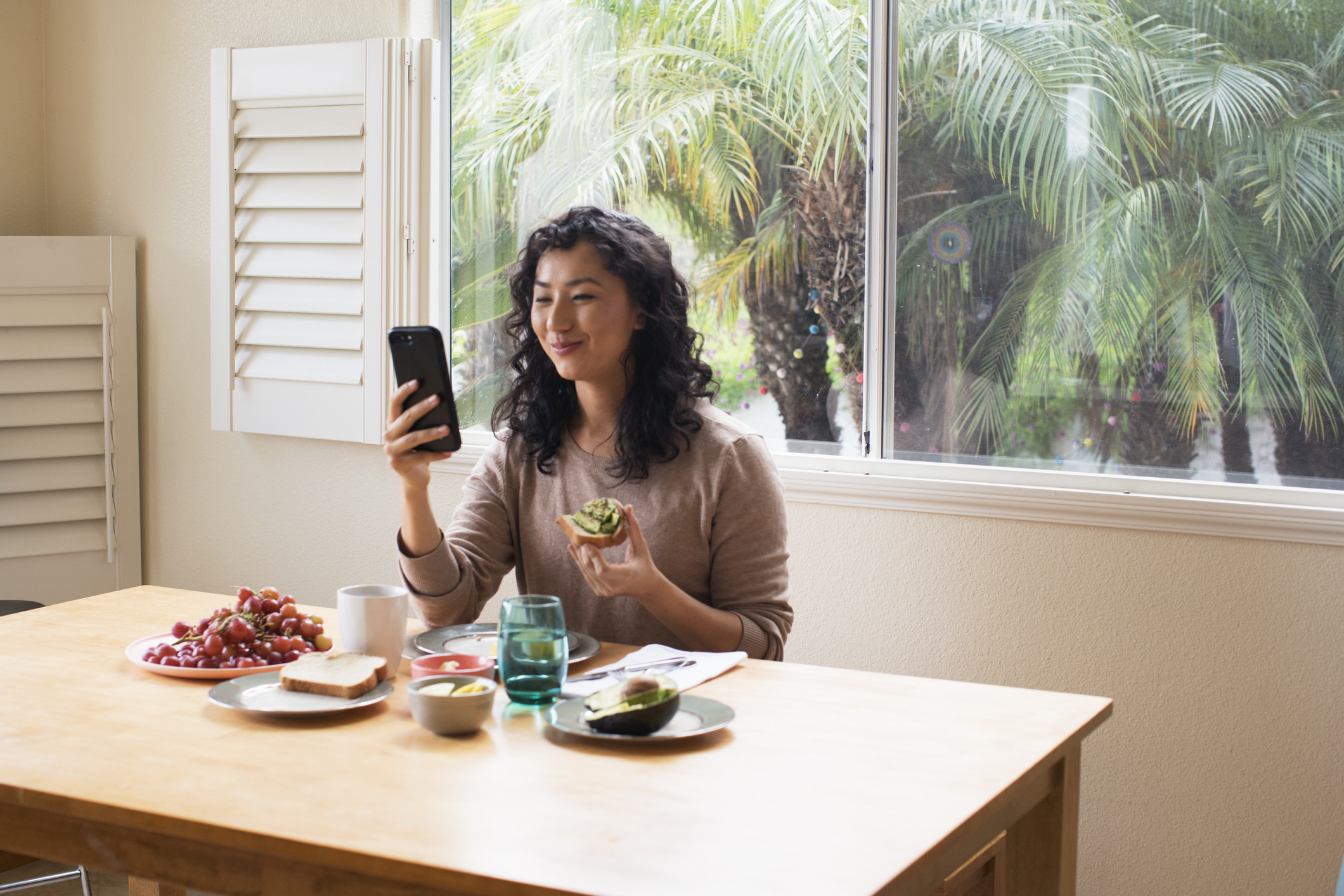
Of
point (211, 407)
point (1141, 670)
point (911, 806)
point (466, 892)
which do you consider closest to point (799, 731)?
point (911, 806)

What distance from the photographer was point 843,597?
103 inches

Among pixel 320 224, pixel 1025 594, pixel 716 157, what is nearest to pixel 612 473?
pixel 1025 594

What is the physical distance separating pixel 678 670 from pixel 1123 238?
1.43 metres

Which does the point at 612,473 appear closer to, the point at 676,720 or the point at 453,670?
the point at 453,670

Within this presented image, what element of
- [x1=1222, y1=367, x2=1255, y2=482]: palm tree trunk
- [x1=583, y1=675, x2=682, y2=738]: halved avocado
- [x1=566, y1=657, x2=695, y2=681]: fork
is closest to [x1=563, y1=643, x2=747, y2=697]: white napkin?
[x1=566, y1=657, x2=695, y2=681]: fork

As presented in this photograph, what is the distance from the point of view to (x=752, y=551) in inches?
73.2

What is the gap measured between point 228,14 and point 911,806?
2.93 m

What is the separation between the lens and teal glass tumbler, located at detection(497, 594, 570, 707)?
139 cm

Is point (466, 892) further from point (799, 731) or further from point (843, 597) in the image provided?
point (843, 597)

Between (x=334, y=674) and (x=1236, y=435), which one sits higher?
(x=1236, y=435)

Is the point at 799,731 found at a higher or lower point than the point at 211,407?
lower

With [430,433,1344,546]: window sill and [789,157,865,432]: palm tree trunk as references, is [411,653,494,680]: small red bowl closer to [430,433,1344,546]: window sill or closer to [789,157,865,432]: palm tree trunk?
[430,433,1344,546]: window sill

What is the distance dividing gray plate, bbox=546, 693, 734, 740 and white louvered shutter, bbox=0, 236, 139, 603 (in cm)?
236

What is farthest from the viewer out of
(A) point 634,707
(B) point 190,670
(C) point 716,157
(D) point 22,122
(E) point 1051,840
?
(D) point 22,122
